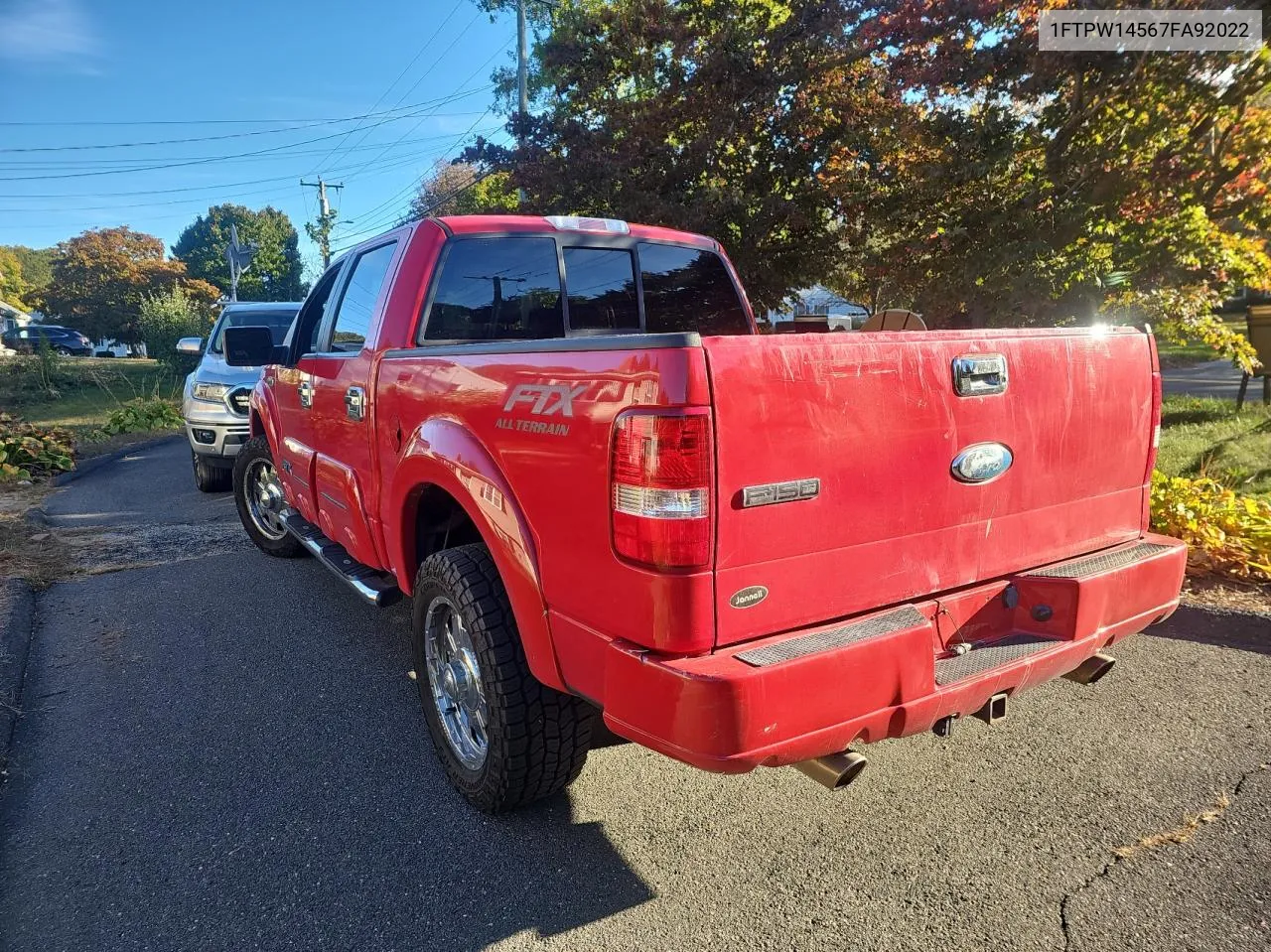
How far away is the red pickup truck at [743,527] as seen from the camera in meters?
1.93

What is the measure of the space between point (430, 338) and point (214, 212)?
92.5 metres

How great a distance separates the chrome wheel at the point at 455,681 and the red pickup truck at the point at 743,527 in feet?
0.04

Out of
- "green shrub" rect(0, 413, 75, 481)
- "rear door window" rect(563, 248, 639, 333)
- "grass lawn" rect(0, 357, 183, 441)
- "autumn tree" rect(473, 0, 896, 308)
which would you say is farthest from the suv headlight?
"grass lawn" rect(0, 357, 183, 441)

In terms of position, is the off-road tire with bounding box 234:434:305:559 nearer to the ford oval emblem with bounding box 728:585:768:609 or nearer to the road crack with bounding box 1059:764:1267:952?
the ford oval emblem with bounding box 728:585:768:609

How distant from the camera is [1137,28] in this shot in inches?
224

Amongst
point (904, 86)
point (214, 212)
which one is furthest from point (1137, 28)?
point (214, 212)

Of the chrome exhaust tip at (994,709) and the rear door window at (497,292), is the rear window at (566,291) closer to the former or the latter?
the rear door window at (497,292)

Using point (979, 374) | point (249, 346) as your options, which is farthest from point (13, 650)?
point (979, 374)

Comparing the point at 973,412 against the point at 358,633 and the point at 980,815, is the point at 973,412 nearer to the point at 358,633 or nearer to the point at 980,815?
the point at 980,815

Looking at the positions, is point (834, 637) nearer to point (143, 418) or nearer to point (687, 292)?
point (687, 292)

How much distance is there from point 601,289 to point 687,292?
0.52 meters

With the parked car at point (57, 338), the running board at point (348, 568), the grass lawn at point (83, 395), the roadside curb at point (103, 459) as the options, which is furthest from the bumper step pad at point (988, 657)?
the parked car at point (57, 338)

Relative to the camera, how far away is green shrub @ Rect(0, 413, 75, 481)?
9594 mm

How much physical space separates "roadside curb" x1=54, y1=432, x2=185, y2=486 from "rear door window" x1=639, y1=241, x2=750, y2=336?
9.26 meters
